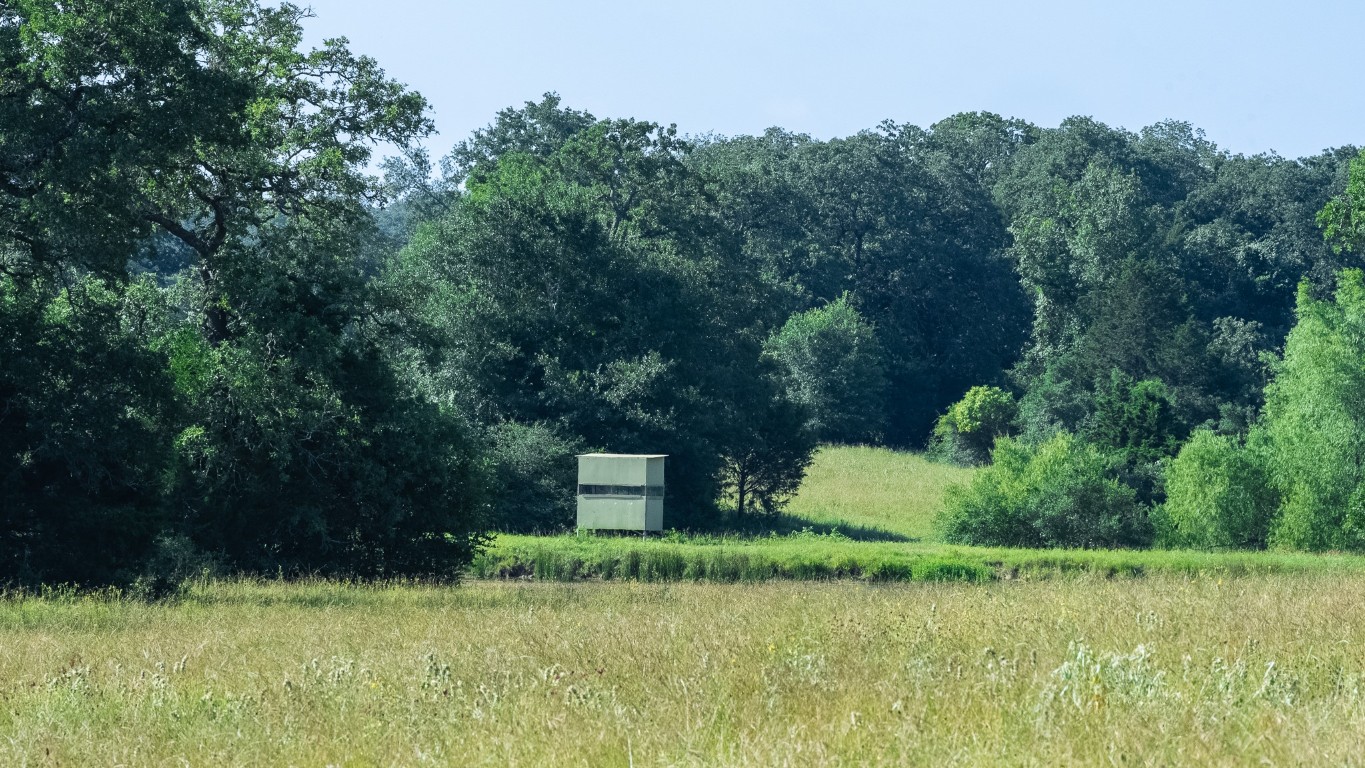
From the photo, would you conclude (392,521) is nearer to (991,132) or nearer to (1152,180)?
(1152,180)

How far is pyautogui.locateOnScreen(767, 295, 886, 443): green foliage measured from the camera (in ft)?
247

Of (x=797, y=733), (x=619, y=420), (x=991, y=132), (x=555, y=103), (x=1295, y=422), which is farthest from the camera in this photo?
(x=991, y=132)

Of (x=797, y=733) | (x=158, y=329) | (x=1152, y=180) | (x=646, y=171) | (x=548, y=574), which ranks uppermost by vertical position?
(x=1152, y=180)

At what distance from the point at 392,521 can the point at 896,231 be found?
61785 mm

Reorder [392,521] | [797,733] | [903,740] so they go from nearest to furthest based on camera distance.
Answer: [903,740] < [797,733] < [392,521]

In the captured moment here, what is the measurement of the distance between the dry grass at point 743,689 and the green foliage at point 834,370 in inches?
2460

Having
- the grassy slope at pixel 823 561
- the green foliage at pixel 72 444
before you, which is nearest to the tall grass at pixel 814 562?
the grassy slope at pixel 823 561

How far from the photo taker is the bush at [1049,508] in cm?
4003

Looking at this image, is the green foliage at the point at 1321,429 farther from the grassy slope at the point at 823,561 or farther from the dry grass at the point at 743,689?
the dry grass at the point at 743,689

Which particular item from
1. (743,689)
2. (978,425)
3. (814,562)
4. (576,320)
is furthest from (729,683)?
(978,425)

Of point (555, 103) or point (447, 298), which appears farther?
point (555, 103)

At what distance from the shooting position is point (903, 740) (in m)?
5.56

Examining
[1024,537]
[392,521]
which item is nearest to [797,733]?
[392,521]

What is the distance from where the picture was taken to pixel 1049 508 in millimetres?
39969
